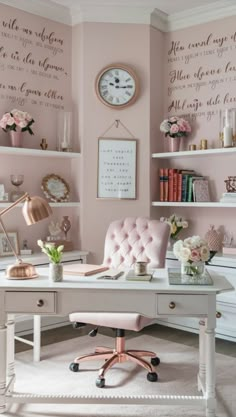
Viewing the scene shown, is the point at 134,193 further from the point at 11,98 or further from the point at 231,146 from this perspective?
the point at 11,98

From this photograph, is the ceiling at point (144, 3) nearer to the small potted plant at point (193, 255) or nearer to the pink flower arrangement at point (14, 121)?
the pink flower arrangement at point (14, 121)

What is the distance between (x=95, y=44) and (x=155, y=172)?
4.33ft

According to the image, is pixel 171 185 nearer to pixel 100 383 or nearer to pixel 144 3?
pixel 144 3

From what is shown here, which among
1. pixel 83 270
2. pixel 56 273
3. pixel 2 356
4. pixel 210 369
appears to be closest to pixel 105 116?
pixel 83 270

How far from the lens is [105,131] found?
430cm

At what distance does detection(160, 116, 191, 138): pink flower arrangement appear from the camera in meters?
4.24

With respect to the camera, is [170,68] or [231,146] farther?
[170,68]

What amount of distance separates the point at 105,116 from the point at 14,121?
2.96ft

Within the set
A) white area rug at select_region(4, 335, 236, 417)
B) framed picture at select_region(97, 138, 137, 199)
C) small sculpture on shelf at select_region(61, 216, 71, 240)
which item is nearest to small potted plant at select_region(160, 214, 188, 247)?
framed picture at select_region(97, 138, 137, 199)

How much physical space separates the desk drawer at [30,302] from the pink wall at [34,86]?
64.5 inches

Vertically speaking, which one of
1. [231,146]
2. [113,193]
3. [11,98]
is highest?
[11,98]

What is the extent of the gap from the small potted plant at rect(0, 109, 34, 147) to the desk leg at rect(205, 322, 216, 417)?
2.31m

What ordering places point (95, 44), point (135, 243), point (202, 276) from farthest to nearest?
1. point (95, 44)
2. point (135, 243)
3. point (202, 276)

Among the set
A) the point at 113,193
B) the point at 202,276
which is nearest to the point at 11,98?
the point at 113,193
